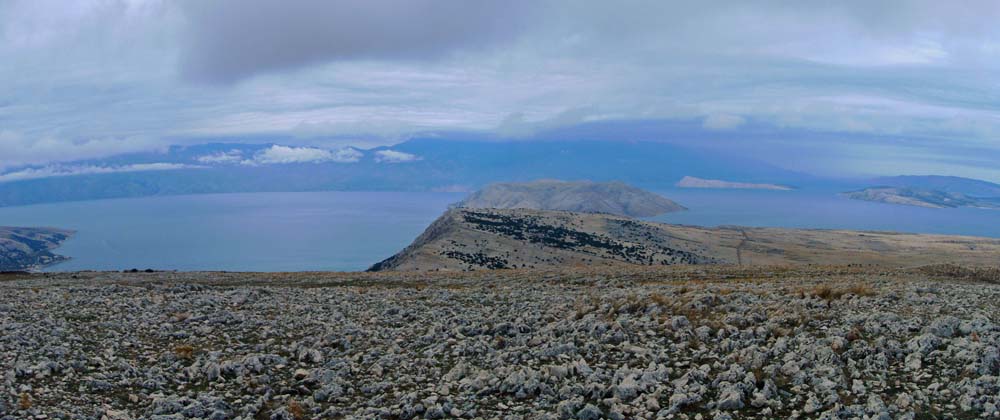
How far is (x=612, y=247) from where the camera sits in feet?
430

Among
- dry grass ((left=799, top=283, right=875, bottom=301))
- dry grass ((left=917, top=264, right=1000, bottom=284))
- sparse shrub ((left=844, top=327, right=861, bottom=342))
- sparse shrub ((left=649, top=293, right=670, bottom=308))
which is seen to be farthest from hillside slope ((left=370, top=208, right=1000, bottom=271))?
sparse shrub ((left=844, top=327, right=861, bottom=342))

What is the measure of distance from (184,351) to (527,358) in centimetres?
757

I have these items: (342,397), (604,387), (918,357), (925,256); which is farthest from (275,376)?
(925,256)

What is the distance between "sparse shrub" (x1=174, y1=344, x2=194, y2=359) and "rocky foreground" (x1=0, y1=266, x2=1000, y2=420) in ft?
0.21

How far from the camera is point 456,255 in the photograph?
94.8 metres

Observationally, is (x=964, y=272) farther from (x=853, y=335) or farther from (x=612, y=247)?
(x=612, y=247)

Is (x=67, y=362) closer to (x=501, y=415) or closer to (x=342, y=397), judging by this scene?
(x=342, y=397)

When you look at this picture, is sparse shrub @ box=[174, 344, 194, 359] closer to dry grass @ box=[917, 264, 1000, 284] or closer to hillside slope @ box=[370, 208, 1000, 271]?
dry grass @ box=[917, 264, 1000, 284]

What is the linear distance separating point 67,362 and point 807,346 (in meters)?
14.4

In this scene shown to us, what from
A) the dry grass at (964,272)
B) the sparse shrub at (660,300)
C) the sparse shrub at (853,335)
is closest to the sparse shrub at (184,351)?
the sparse shrub at (660,300)

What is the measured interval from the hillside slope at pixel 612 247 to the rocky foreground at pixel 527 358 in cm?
6333

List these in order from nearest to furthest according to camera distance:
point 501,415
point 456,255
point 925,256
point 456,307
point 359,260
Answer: point 501,415 < point 456,307 < point 456,255 < point 925,256 < point 359,260

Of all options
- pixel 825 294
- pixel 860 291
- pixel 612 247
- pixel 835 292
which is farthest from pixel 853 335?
pixel 612 247

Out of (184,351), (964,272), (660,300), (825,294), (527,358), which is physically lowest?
(184,351)
